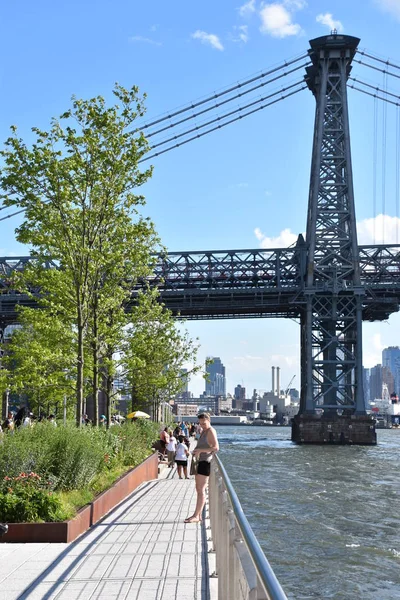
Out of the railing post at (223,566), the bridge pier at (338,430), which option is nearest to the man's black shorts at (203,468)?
the railing post at (223,566)

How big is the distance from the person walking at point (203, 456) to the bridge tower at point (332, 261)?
2696 inches

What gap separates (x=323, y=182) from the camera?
291ft

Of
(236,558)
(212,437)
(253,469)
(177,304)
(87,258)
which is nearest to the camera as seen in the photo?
(236,558)

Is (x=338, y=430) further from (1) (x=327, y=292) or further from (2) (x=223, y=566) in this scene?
(2) (x=223, y=566)

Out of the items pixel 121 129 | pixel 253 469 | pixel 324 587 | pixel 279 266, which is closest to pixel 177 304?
pixel 279 266

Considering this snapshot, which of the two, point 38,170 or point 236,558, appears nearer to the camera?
point 236,558

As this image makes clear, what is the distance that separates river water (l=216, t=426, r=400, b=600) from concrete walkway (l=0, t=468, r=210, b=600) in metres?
3.27

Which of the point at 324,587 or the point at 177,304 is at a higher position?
the point at 177,304

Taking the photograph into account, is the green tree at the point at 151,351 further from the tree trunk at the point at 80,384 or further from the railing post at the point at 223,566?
the railing post at the point at 223,566

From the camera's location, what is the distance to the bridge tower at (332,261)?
280 feet

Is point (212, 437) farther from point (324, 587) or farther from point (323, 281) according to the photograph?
point (323, 281)

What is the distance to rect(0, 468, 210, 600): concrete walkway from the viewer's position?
9.33 m

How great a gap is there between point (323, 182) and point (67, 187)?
66910 mm

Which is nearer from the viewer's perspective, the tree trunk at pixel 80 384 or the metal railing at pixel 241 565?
the metal railing at pixel 241 565
